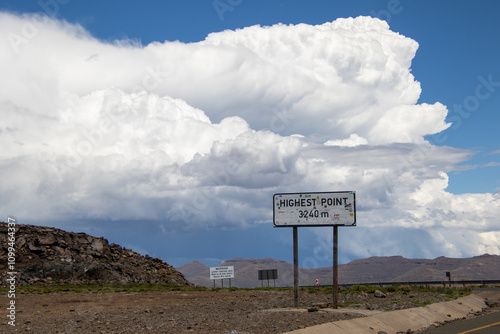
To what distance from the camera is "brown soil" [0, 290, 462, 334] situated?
1650cm

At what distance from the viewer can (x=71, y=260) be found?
147ft

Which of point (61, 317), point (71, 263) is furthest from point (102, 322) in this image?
point (71, 263)

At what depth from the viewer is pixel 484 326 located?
18.3 meters

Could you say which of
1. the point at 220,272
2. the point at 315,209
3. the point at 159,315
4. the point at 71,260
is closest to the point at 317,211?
the point at 315,209

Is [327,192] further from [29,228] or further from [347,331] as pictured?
[29,228]

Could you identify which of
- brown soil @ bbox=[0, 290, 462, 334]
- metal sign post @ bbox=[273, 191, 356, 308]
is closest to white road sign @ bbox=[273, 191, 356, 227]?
metal sign post @ bbox=[273, 191, 356, 308]

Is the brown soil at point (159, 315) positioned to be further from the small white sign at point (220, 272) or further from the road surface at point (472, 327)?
the small white sign at point (220, 272)

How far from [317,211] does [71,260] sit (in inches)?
1138

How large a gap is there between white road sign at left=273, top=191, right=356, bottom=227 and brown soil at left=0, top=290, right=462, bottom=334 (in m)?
3.43

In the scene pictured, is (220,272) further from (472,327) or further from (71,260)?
(472,327)

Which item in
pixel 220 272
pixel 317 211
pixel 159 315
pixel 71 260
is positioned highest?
pixel 317 211

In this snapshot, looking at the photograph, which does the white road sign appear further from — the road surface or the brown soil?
the road surface

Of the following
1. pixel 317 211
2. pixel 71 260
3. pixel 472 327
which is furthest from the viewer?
pixel 71 260

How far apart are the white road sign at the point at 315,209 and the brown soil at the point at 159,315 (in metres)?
3.43
